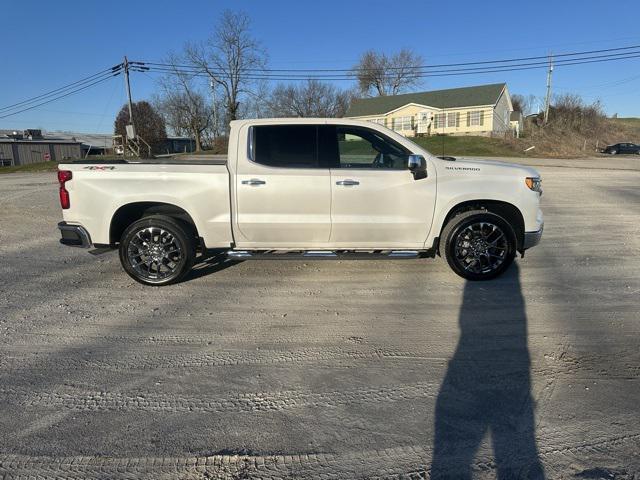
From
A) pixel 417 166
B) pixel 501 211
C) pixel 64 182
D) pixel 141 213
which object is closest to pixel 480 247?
pixel 501 211

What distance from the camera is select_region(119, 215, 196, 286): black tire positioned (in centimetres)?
528

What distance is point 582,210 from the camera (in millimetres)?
10422

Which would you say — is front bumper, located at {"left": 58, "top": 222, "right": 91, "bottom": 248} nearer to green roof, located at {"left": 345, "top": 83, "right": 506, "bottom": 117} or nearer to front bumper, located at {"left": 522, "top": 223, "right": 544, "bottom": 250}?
front bumper, located at {"left": 522, "top": 223, "right": 544, "bottom": 250}

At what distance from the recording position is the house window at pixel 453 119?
53.9 m

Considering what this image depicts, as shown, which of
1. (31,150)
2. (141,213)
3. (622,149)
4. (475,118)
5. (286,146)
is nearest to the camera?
(286,146)

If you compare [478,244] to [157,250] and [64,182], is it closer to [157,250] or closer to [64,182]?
[157,250]

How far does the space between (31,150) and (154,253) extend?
6942 centimetres

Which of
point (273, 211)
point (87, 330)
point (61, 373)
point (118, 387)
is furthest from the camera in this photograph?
point (273, 211)

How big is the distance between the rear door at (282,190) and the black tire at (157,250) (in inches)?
26.9

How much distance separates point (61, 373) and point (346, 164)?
11.7 feet

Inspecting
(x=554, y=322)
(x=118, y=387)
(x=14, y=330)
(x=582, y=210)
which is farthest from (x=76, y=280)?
(x=582, y=210)

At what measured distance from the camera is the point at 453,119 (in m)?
54.3

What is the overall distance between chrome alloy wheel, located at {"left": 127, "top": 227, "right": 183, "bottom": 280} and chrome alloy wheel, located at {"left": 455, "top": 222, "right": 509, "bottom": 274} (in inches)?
136

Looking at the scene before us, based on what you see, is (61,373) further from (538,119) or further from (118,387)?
(538,119)
